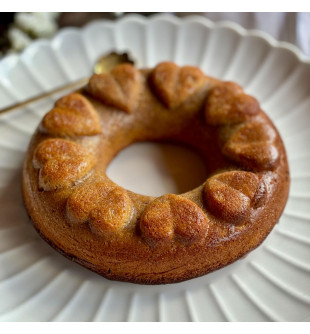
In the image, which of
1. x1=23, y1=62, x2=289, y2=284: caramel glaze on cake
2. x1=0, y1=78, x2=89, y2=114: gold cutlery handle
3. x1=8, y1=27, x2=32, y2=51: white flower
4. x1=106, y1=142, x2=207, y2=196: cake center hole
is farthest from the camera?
x1=8, y1=27, x2=32, y2=51: white flower

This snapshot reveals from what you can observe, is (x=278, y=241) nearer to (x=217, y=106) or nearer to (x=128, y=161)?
(x=217, y=106)

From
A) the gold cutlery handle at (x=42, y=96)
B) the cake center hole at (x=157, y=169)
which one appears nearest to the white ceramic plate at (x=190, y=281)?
the gold cutlery handle at (x=42, y=96)

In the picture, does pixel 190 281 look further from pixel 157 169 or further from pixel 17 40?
pixel 17 40

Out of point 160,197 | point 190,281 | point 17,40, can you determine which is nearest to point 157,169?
point 160,197

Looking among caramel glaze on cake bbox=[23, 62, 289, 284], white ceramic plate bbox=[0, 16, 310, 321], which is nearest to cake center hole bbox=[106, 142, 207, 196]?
caramel glaze on cake bbox=[23, 62, 289, 284]

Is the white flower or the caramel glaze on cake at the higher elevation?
the caramel glaze on cake

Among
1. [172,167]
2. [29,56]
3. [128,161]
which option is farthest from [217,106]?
[29,56]

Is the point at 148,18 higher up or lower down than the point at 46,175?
higher up

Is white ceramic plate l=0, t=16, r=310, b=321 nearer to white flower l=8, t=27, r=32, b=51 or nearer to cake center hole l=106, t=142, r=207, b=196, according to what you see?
white flower l=8, t=27, r=32, b=51
